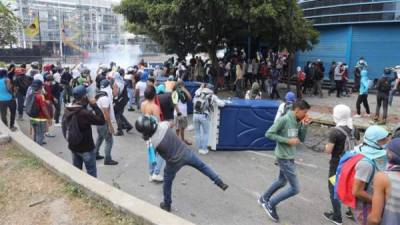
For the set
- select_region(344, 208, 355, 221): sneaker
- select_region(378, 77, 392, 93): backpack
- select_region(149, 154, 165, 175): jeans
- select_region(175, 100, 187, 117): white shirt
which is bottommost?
select_region(344, 208, 355, 221): sneaker

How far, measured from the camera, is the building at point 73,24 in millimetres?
64812

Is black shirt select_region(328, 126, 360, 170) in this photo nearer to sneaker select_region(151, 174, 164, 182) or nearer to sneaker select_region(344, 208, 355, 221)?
sneaker select_region(344, 208, 355, 221)

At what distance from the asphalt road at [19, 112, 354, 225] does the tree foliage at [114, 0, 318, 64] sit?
6349mm

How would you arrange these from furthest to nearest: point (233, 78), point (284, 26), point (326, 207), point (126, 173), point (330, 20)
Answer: point (330, 20) < point (233, 78) < point (284, 26) < point (126, 173) < point (326, 207)

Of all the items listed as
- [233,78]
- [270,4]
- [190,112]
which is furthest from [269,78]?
[190,112]

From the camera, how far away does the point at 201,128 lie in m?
7.79

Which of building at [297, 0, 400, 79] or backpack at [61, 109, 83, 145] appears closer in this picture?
backpack at [61, 109, 83, 145]

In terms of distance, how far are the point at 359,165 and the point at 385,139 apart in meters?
0.44

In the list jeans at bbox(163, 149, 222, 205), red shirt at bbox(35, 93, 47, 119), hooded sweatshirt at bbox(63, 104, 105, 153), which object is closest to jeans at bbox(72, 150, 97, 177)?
hooded sweatshirt at bbox(63, 104, 105, 153)

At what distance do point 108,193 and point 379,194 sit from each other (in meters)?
2.97

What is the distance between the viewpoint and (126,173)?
669 centimetres

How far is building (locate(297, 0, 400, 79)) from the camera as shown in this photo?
56.0 feet

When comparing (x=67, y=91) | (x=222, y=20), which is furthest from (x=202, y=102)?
(x=222, y=20)

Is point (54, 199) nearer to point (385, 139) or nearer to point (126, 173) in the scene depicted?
point (126, 173)
